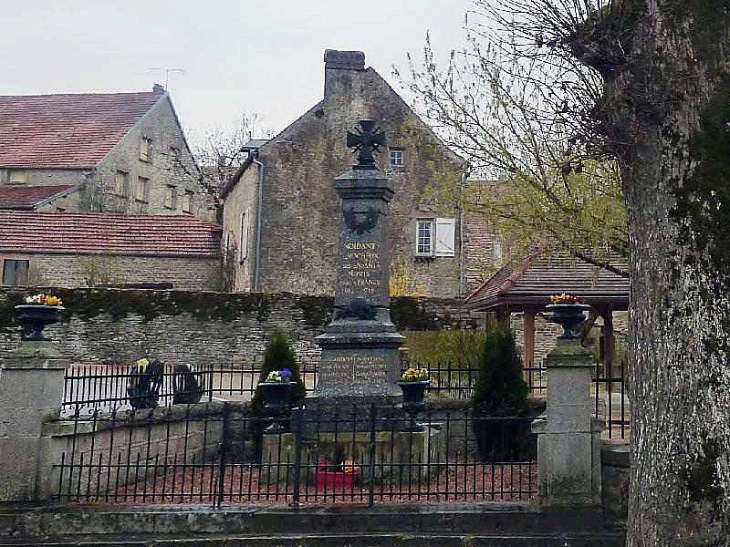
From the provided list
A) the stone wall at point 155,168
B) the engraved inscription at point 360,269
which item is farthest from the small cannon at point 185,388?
the stone wall at point 155,168

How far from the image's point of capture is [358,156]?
407 inches

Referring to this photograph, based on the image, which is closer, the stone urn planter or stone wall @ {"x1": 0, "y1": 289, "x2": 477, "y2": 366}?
the stone urn planter

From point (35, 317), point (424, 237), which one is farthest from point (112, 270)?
point (35, 317)

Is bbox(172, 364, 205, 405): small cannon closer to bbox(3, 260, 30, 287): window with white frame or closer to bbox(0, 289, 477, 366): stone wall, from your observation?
A: bbox(0, 289, 477, 366): stone wall

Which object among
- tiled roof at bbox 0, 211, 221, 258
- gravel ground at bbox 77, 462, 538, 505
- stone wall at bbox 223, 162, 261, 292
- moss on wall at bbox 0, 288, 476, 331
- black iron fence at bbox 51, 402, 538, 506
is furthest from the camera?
tiled roof at bbox 0, 211, 221, 258

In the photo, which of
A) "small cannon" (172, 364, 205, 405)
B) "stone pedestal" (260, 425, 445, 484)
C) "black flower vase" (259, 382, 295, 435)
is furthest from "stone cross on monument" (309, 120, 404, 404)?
"small cannon" (172, 364, 205, 405)

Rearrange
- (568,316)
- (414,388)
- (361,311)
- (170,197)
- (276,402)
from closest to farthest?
(568,316), (414,388), (276,402), (361,311), (170,197)

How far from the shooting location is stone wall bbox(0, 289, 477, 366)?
21578 millimetres

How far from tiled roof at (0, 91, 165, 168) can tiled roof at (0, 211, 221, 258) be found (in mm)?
4971

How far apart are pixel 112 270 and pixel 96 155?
8.00 metres

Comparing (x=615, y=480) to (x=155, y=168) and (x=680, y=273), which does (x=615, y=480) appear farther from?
(x=155, y=168)

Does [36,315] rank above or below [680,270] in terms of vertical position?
below

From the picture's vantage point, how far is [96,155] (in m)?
32.7

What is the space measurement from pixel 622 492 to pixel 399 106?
69.5ft
